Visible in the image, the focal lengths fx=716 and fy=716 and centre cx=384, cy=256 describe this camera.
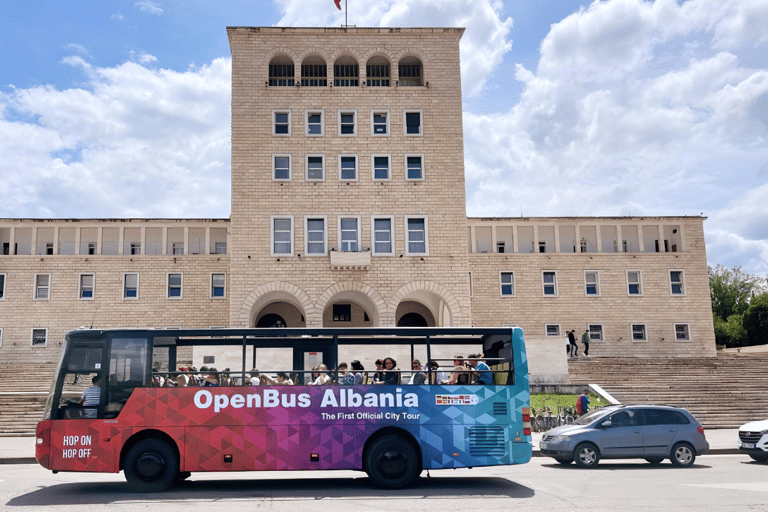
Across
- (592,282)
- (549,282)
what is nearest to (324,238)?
(549,282)

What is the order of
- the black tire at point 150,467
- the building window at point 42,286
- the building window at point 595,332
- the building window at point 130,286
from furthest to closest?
the building window at point 595,332
the building window at point 130,286
the building window at point 42,286
the black tire at point 150,467

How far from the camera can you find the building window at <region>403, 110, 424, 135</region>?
34.5m

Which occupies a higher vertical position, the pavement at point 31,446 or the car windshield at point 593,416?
the car windshield at point 593,416

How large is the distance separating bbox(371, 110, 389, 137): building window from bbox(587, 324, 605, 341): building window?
17.1 m

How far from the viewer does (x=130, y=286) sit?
132 ft

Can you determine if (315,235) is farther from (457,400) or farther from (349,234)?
(457,400)

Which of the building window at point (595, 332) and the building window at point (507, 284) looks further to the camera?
the building window at point (507, 284)

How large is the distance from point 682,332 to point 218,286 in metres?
26.9

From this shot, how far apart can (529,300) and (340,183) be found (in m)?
14.5

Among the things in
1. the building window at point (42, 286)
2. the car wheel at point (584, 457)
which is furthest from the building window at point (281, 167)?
the car wheel at point (584, 457)

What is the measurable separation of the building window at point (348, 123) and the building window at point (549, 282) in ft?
49.5

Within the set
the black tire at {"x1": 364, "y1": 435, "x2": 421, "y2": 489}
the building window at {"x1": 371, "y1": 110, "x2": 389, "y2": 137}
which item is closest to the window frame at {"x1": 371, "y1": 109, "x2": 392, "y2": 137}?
the building window at {"x1": 371, "y1": 110, "x2": 389, "y2": 137}

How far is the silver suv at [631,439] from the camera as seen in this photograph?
16.4 m

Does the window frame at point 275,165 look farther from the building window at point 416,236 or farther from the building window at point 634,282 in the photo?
the building window at point 634,282
